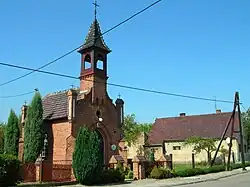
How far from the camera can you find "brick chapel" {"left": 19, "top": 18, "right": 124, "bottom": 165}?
29297 millimetres

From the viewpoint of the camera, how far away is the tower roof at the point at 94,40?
3249 centimetres

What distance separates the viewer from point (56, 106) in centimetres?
3200

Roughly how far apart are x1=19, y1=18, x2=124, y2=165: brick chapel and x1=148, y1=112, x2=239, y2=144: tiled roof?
22.5 metres

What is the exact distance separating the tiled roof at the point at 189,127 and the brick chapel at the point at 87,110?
73.9ft

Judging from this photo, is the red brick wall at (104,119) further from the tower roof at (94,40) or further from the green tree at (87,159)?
the green tree at (87,159)

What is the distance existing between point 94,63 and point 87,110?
449 centimetres

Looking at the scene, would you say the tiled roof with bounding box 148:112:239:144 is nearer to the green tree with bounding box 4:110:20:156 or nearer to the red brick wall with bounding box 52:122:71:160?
the green tree with bounding box 4:110:20:156

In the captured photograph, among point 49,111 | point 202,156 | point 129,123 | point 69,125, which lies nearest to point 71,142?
point 69,125

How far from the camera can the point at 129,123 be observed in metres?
59.6

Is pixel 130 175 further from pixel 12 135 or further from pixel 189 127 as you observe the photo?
pixel 189 127

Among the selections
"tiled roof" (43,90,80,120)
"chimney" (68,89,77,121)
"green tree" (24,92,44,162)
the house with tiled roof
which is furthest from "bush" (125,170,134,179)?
the house with tiled roof

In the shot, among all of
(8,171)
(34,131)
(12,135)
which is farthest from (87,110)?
(8,171)

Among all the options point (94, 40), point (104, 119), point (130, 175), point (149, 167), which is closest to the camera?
point (149, 167)

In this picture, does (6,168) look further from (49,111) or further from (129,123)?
(129,123)
